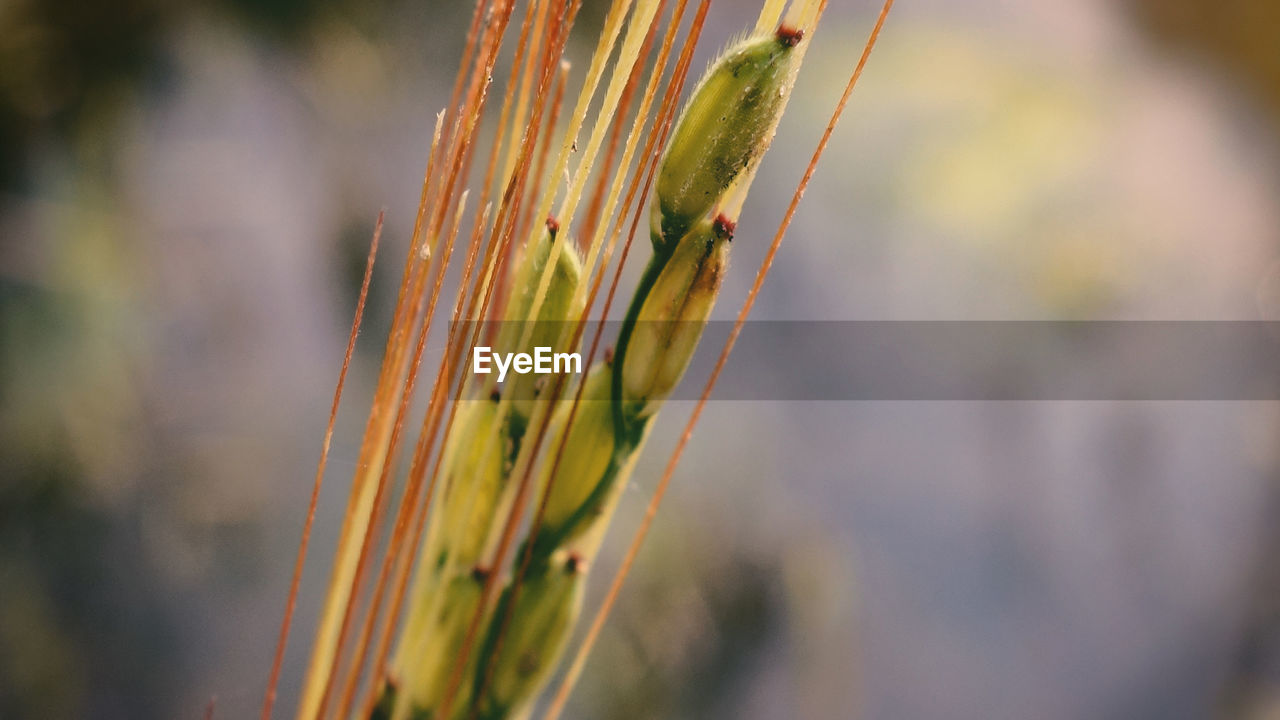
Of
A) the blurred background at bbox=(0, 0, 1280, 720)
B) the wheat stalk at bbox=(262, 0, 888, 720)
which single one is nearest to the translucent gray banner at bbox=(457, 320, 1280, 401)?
the blurred background at bbox=(0, 0, 1280, 720)

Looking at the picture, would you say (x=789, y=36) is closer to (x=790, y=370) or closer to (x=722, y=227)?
(x=722, y=227)

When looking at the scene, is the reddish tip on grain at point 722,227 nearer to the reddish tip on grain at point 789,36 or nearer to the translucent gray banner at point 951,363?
the reddish tip on grain at point 789,36

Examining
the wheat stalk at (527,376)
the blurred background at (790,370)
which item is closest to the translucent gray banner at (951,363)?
the blurred background at (790,370)

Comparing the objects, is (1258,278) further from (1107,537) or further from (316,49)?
(316,49)

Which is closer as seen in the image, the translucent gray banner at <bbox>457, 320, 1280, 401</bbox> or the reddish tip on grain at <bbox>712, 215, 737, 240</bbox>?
the reddish tip on grain at <bbox>712, 215, 737, 240</bbox>

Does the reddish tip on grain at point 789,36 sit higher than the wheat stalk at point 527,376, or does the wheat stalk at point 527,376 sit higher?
the reddish tip on grain at point 789,36

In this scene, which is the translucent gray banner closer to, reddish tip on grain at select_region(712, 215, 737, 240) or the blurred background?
the blurred background
